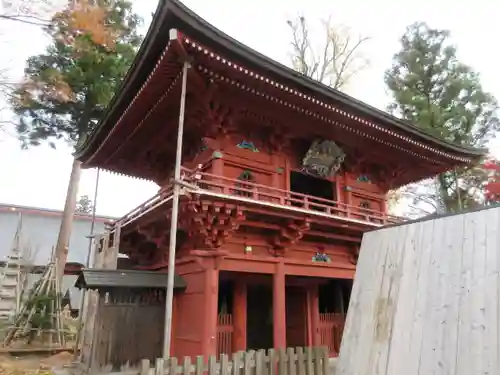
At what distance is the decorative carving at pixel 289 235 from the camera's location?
9.14m

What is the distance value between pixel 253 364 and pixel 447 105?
68.6 feet

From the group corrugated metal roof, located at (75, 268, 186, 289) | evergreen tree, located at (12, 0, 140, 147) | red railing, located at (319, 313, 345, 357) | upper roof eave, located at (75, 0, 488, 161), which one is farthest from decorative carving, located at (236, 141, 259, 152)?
evergreen tree, located at (12, 0, 140, 147)

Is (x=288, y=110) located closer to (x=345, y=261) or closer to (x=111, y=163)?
(x=345, y=261)

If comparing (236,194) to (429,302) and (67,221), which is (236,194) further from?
(67,221)

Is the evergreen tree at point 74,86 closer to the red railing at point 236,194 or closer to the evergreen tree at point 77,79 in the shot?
the evergreen tree at point 77,79

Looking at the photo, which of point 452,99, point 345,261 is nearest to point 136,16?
point 345,261

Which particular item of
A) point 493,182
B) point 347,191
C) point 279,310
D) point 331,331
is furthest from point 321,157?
point 493,182

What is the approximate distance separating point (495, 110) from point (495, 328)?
23472 millimetres

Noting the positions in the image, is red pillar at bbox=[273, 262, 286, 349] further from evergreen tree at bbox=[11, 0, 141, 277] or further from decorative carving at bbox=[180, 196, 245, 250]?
evergreen tree at bbox=[11, 0, 141, 277]

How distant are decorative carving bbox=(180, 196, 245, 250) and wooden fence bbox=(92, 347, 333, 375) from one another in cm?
260

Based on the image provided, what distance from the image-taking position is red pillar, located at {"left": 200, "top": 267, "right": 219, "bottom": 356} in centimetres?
780

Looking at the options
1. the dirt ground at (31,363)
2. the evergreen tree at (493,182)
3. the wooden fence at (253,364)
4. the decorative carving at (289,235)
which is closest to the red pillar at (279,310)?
the decorative carving at (289,235)

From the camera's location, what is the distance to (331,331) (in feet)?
38.0

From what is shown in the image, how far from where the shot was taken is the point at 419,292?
3145 millimetres
